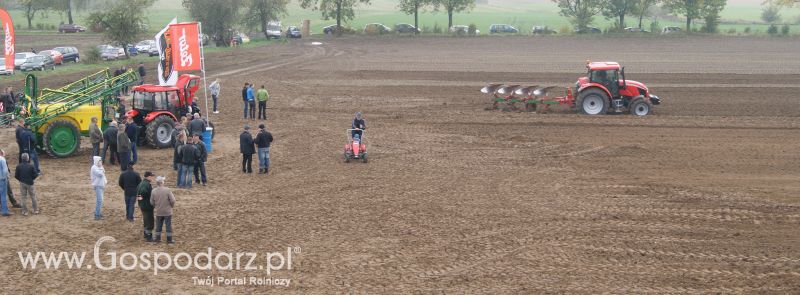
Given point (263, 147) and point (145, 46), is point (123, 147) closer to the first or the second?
point (263, 147)

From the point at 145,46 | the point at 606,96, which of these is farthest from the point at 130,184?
the point at 145,46

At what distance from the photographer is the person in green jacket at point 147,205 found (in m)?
13.8

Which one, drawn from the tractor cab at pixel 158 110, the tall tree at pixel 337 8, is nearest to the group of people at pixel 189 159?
the tractor cab at pixel 158 110

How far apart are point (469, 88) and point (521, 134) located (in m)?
10.7

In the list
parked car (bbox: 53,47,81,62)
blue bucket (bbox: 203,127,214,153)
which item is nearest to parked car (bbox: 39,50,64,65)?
parked car (bbox: 53,47,81,62)

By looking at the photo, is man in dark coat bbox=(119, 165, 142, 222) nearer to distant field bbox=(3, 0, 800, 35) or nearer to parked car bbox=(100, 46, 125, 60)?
parked car bbox=(100, 46, 125, 60)

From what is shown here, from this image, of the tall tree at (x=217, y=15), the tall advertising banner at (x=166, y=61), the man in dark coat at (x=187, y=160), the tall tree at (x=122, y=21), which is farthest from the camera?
the tall tree at (x=217, y=15)

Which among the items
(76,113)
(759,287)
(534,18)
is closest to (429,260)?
(759,287)

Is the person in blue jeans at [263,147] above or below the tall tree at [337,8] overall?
below

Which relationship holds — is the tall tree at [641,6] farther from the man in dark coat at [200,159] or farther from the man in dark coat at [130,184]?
the man in dark coat at [130,184]

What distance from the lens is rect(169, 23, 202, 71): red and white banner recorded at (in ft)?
74.9

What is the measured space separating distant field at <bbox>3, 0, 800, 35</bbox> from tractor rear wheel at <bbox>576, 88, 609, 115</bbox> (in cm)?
4189

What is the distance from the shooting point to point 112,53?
160 feet

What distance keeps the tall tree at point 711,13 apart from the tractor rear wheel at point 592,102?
40507 mm
